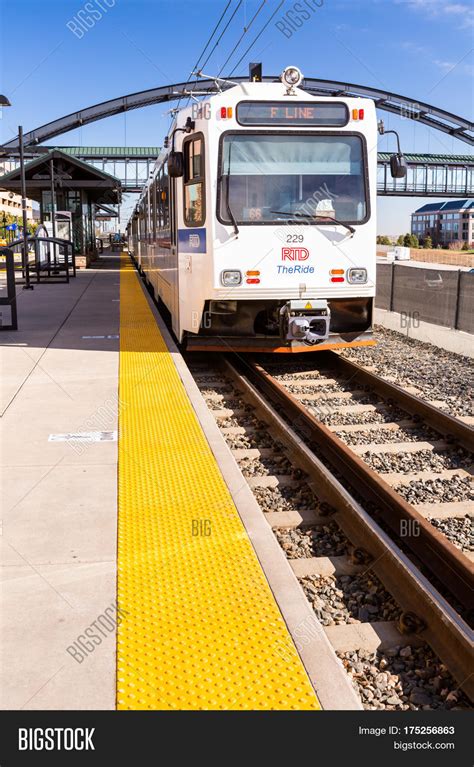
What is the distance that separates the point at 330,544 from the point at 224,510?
78cm

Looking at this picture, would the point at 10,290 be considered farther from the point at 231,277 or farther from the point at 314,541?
the point at 314,541

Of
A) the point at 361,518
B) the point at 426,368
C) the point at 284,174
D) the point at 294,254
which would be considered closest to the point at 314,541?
the point at 361,518

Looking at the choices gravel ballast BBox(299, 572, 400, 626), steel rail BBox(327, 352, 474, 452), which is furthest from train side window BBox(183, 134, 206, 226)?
gravel ballast BBox(299, 572, 400, 626)

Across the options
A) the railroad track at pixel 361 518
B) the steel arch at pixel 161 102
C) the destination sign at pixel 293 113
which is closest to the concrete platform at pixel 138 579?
the railroad track at pixel 361 518

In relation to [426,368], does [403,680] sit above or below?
below

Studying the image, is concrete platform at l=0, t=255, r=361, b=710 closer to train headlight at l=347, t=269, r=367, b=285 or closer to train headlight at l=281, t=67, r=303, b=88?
train headlight at l=347, t=269, r=367, b=285

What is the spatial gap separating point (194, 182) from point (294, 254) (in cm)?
156

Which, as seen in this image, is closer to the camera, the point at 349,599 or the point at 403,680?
the point at 403,680

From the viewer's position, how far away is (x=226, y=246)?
30.2ft

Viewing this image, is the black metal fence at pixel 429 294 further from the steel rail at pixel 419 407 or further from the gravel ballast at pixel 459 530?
the gravel ballast at pixel 459 530

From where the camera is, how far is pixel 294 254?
30.8ft

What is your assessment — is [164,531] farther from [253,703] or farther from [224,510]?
[253,703]

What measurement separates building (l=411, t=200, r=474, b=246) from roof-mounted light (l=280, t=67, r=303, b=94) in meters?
135
